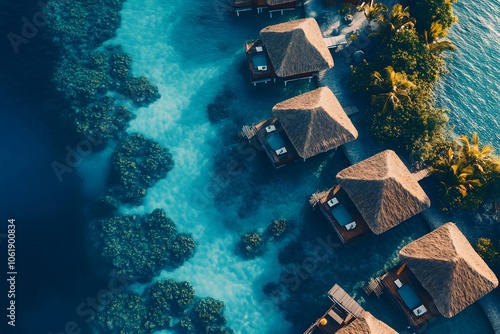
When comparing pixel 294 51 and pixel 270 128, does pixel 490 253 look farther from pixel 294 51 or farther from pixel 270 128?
pixel 294 51

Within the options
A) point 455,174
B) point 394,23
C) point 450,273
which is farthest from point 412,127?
point 450,273

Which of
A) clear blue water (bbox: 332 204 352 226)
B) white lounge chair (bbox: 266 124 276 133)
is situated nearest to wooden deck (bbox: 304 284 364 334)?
clear blue water (bbox: 332 204 352 226)

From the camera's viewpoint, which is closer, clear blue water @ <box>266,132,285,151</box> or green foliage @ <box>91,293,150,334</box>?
green foliage @ <box>91,293,150,334</box>

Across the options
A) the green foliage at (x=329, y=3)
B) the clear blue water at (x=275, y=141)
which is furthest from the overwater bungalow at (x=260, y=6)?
the clear blue water at (x=275, y=141)

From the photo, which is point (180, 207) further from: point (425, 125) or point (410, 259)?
point (425, 125)

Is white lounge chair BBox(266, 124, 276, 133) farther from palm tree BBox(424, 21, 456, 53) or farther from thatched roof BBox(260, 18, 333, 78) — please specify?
palm tree BBox(424, 21, 456, 53)

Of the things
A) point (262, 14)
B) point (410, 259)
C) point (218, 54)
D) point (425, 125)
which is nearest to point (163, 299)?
point (410, 259)

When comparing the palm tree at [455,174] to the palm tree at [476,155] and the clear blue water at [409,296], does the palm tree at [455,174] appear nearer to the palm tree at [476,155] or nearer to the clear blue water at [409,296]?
the palm tree at [476,155]
